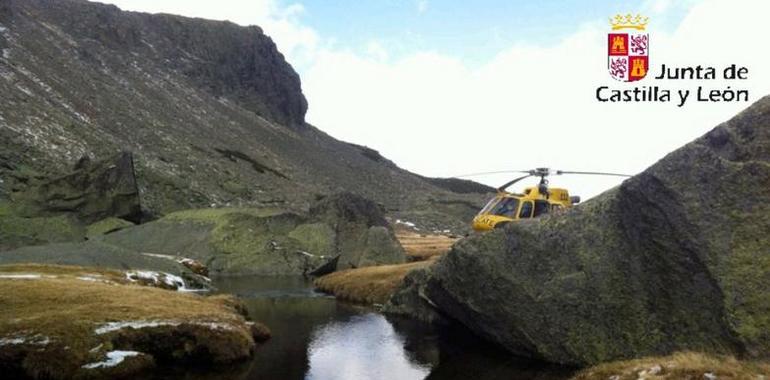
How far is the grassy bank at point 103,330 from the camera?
2216cm

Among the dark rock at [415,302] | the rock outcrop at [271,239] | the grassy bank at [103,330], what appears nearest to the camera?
the grassy bank at [103,330]

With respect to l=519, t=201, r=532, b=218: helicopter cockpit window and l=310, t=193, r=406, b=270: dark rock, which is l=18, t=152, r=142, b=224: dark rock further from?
l=519, t=201, r=532, b=218: helicopter cockpit window

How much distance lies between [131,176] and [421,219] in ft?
370

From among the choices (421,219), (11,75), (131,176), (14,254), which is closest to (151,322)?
(14,254)

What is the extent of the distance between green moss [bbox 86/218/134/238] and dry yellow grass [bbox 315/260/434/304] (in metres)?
27.7

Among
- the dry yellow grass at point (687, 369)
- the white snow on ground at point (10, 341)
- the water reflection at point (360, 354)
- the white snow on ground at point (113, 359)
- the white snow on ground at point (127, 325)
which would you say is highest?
the dry yellow grass at point (687, 369)

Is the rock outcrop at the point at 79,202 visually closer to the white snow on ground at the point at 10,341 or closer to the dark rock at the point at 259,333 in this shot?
the dark rock at the point at 259,333

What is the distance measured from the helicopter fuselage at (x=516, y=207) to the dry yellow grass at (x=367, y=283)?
1021cm

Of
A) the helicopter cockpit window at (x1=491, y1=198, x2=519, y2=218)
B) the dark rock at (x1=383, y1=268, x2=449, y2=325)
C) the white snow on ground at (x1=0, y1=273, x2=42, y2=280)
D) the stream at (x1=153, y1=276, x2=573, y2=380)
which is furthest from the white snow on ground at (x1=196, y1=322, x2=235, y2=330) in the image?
the helicopter cockpit window at (x1=491, y1=198, x2=519, y2=218)

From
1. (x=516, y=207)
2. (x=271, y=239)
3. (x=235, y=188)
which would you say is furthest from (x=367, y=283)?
(x=235, y=188)

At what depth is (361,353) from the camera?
2872 centimetres

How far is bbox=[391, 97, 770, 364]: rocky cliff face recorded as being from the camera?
19219mm

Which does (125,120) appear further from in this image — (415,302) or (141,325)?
(141,325)

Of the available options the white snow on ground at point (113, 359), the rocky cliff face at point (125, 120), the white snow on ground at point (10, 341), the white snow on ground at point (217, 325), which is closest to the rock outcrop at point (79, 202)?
the rocky cliff face at point (125, 120)
